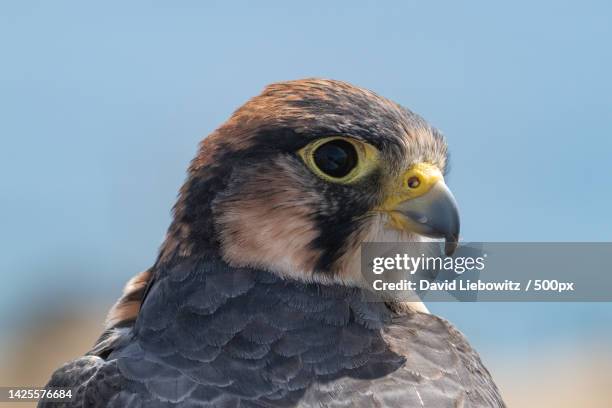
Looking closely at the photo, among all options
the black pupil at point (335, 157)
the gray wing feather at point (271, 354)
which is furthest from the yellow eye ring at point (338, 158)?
the gray wing feather at point (271, 354)

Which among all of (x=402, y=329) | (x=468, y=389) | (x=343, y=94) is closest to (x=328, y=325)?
(x=402, y=329)

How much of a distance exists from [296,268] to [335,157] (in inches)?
20.0

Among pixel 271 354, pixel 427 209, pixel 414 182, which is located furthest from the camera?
pixel 414 182

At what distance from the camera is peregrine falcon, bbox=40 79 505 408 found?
12.1ft

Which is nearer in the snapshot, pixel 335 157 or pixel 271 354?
pixel 271 354

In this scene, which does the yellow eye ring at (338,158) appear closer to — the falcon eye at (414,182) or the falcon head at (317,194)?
the falcon head at (317,194)

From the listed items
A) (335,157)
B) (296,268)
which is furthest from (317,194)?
(296,268)

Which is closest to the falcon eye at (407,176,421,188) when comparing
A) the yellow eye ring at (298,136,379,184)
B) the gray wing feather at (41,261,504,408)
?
the yellow eye ring at (298,136,379,184)

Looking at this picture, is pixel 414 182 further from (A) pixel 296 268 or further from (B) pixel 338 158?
(A) pixel 296 268

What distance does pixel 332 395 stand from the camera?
11.6 feet

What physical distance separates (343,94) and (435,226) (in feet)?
2.37

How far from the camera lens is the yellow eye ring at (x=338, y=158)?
4.07m

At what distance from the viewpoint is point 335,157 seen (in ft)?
13.4

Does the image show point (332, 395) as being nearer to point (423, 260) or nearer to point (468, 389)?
point (468, 389)
